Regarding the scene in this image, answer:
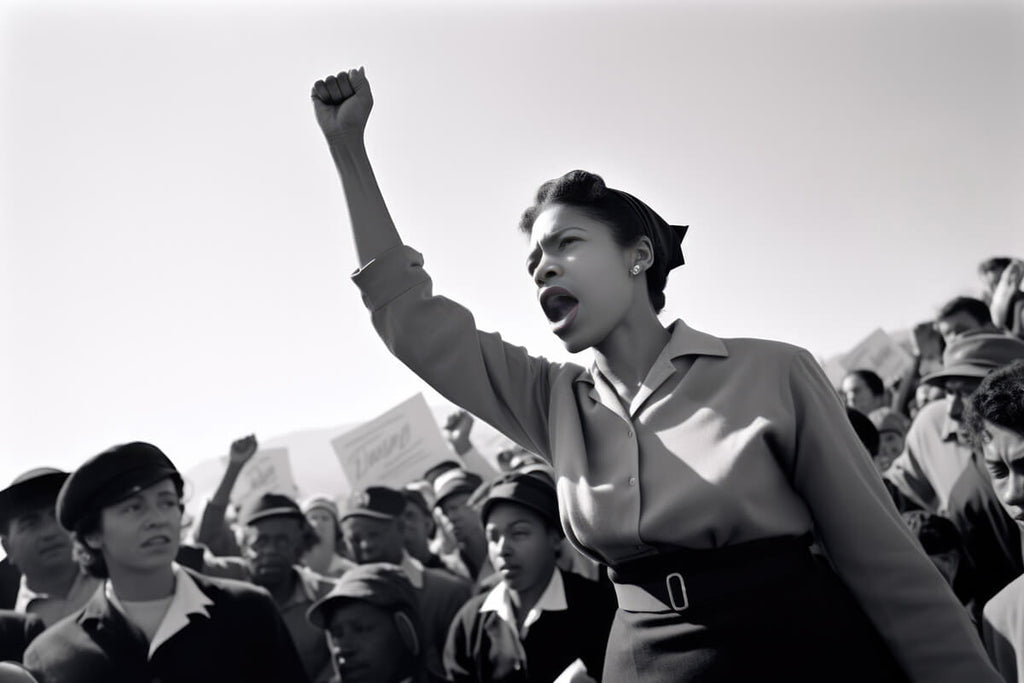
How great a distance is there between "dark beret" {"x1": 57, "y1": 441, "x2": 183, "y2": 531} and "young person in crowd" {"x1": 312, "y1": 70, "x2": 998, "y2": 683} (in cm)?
204

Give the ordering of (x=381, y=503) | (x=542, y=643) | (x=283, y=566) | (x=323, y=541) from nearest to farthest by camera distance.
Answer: (x=542, y=643) → (x=283, y=566) → (x=381, y=503) → (x=323, y=541)

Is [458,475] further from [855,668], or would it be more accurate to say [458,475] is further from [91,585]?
[855,668]

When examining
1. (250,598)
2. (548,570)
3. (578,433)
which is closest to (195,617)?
(250,598)

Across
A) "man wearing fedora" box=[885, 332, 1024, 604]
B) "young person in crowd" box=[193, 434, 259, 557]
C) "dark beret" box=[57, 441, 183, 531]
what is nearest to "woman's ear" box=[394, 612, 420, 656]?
"dark beret" box=[57, 441, 183, 531]

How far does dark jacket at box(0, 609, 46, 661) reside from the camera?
4.05 metres

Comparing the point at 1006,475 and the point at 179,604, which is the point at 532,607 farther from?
the point at 1006,475

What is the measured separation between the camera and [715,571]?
1.75m

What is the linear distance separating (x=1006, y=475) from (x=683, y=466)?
64.0 inches

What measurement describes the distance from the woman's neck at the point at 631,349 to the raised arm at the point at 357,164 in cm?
49

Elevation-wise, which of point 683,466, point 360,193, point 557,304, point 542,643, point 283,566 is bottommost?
point 542,643

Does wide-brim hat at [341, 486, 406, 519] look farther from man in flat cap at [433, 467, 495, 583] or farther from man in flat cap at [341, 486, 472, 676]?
man in flat cap at [433, 467, 495, 583]

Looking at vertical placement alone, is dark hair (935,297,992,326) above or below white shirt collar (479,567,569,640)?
above

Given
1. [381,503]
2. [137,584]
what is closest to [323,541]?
[381,503]

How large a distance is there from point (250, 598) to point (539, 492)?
1.34 metres
